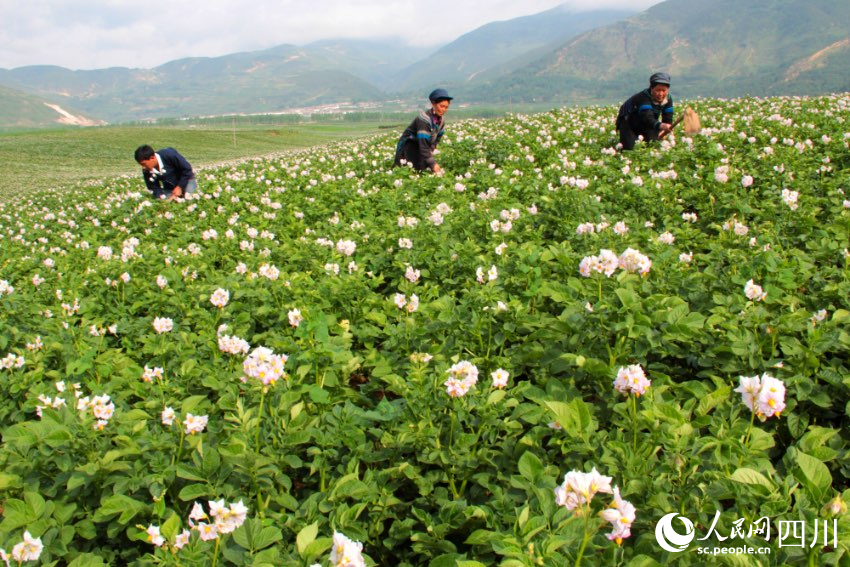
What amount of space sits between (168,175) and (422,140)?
19.7ft

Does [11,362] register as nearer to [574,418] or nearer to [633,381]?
[574,418]

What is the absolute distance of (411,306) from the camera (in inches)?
155

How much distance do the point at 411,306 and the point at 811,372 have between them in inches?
97.9

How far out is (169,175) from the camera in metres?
12.1

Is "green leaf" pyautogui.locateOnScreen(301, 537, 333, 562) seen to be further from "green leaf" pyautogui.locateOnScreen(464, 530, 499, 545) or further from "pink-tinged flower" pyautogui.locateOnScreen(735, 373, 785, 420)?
"pink-tinged flower" pyautogui.locateOnScreen(735, 373, 785, 420)

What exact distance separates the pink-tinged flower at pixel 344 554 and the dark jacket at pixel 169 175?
11.8 m

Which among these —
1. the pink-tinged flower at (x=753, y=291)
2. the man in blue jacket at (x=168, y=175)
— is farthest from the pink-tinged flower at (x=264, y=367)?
the man in blue jacket at (x=168, y=175)

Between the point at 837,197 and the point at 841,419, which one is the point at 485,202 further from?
the point at 841,419

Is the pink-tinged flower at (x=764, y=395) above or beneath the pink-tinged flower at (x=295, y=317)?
beneath

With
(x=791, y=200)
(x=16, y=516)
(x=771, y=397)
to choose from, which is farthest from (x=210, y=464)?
(x=791, y=200)

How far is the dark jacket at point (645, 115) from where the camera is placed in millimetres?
10523

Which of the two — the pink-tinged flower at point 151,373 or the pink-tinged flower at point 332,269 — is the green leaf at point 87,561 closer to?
the pink-tinged flower at point 151,373

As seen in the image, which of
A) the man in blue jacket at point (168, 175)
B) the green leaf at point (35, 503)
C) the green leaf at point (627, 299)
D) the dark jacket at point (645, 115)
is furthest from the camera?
the man in blue jacket at point (168, 175)

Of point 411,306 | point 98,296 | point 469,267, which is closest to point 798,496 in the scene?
point 411,306
